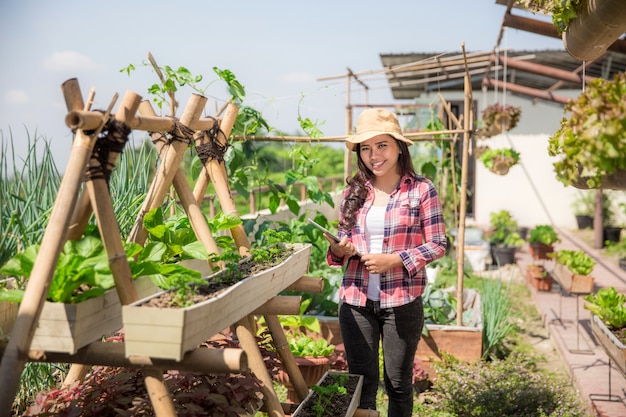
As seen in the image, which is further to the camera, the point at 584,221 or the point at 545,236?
the point at 584,221

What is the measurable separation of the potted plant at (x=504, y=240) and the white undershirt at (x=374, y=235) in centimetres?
604

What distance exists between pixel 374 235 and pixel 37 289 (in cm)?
148

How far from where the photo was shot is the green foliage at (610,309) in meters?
3.18

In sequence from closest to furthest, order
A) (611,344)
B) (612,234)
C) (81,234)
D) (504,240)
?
1. (81,234)
2. (611,344)
3. (504,240)
4. (612,234)

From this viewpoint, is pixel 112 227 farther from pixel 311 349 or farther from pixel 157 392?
pixel 311 349

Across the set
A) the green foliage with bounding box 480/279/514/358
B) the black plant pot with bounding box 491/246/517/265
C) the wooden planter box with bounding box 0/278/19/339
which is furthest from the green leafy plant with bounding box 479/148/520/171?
the wooden planter box with bounding box 0/278/19/339

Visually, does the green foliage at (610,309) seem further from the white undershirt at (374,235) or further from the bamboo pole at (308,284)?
the bamboo pole at (308,284)

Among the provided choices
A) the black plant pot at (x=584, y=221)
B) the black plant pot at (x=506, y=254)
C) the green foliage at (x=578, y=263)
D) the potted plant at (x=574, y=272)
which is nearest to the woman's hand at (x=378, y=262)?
the potted plant at (x=574, y=272)

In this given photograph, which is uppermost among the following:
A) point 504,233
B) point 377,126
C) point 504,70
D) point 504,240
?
point 504,70

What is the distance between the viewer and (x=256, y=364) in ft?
7.71

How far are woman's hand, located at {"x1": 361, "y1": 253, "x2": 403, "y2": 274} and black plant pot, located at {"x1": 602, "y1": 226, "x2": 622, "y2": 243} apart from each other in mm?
8647

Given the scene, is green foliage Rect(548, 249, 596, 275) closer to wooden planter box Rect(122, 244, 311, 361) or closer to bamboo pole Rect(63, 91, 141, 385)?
wooden planter box Rect(122, 244, 311, 361)

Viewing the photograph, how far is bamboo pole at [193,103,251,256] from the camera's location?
257cm

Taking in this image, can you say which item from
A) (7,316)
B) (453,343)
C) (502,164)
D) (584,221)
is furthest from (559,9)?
(584,221)
